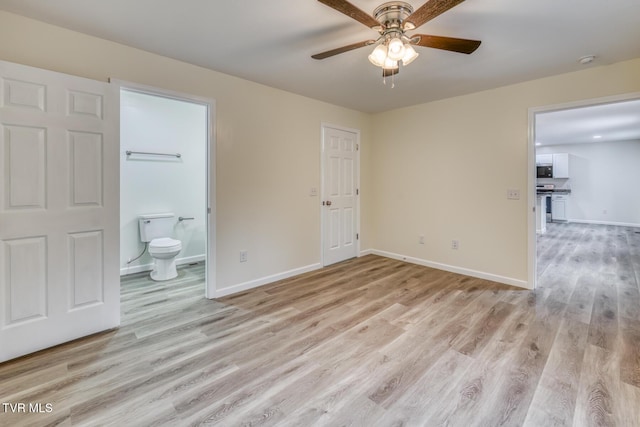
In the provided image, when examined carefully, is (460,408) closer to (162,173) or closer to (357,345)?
(357,345)

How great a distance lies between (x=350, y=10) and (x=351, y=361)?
84.5 inches

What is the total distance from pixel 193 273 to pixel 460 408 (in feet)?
11.4

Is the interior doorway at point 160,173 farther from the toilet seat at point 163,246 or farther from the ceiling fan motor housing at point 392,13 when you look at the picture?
the ceiling fan motor housing at point 392,13

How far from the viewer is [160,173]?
4.18 m

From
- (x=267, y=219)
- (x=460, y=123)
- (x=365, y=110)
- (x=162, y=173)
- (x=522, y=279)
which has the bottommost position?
(x=522, y=279)

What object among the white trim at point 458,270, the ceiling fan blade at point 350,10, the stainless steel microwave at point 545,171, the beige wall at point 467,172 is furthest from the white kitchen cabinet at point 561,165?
the ceiling fan blade at point 350,10

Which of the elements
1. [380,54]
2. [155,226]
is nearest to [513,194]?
[380,54]

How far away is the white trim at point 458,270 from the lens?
345cm

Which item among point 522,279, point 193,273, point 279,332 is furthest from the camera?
point 193,273

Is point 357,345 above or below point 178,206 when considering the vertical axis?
below

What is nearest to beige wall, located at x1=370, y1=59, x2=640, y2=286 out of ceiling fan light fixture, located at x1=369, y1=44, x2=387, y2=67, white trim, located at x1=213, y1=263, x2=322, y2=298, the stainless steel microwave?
white trim, located at x1=213, y1=263, x2=322, y2=298

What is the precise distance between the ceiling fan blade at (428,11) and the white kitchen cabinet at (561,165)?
31.3 ft

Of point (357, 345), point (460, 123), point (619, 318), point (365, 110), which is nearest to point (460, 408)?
point (357, 345)

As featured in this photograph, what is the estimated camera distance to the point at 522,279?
3.39 m
